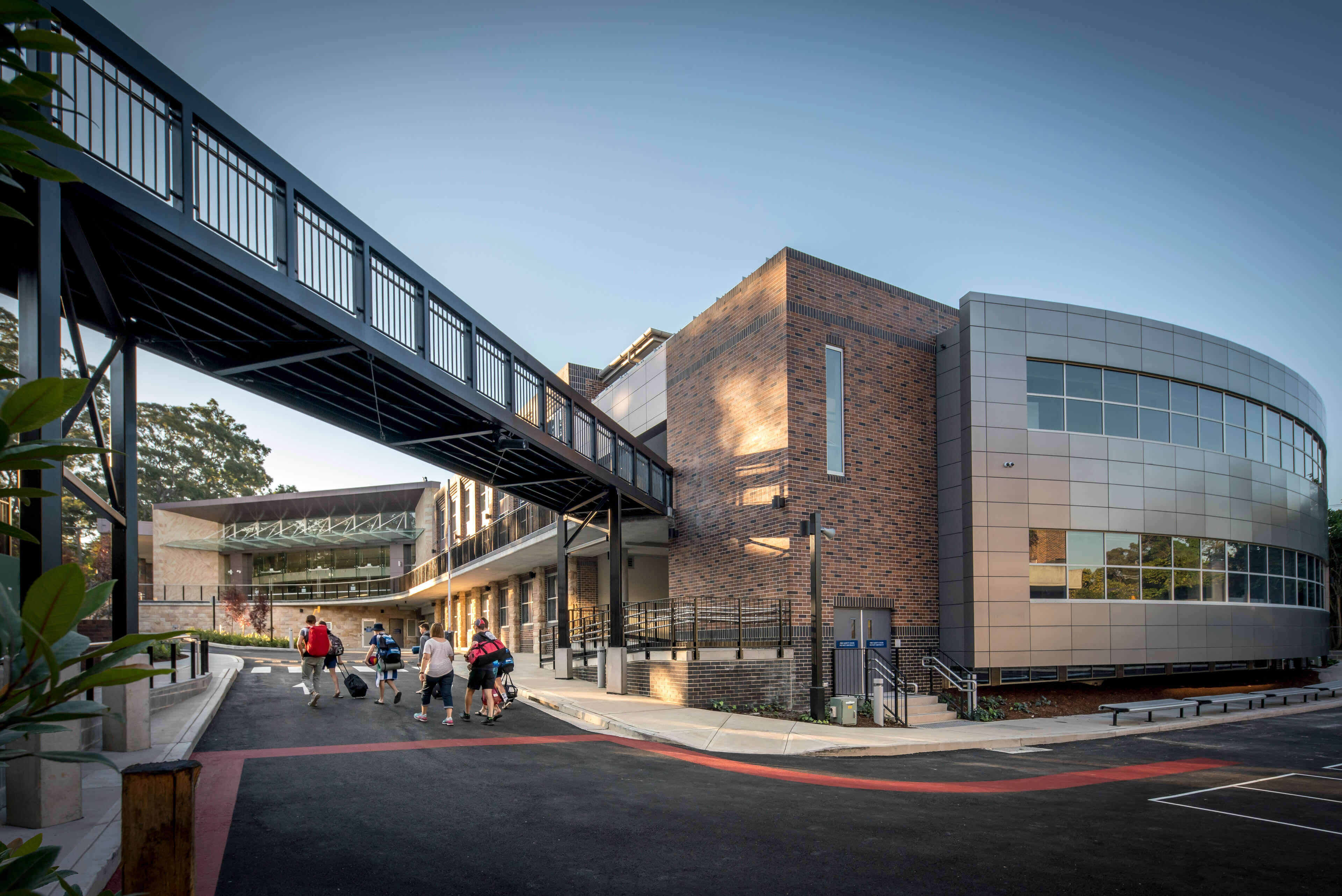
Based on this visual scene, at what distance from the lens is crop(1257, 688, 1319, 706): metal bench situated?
2219 cm

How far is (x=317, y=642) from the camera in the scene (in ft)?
55.5

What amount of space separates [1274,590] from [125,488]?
29510 millimetres

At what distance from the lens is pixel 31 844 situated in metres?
1.84

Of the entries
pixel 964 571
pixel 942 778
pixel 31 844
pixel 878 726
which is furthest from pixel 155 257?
pixel 964 571

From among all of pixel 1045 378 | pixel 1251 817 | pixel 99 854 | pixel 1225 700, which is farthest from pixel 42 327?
pixel 1225 700

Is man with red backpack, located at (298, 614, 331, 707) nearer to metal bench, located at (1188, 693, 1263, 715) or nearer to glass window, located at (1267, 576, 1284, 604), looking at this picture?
metal bench, located at (1188, 693, 1263, 715)

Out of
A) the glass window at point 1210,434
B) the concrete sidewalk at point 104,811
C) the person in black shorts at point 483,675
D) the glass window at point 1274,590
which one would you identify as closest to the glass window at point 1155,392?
the glass window at point 1210,434

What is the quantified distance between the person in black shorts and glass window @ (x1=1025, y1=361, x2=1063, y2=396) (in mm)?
14701

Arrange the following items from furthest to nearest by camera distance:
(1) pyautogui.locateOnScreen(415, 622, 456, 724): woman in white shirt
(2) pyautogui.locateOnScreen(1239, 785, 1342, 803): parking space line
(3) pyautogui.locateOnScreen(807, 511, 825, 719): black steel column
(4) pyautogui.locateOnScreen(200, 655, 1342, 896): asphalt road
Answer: (3) pyautogui.locateOnScreen(807, 511, 825, 719): black steel column < (1) pyautogui.locateOnScreen(415, 622, 456, 724): woman in white shirt < (2) pyautogui.locateOnScreen(1239, 785, 1342, 803): parking space line < (4) pyautogui.locateOnScreen(200, 655, 1342, 896): asphalt road

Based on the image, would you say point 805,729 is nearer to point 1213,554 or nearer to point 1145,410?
point 1145,410

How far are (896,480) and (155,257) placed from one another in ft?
53.9

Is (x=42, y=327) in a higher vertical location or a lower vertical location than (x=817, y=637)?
higher

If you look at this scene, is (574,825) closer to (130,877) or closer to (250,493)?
(130,877)

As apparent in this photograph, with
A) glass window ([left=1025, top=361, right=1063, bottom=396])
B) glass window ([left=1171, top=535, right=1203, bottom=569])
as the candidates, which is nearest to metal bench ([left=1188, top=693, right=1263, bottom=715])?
glass window ([left=1171, top=535, right=1203, bottom=569])
